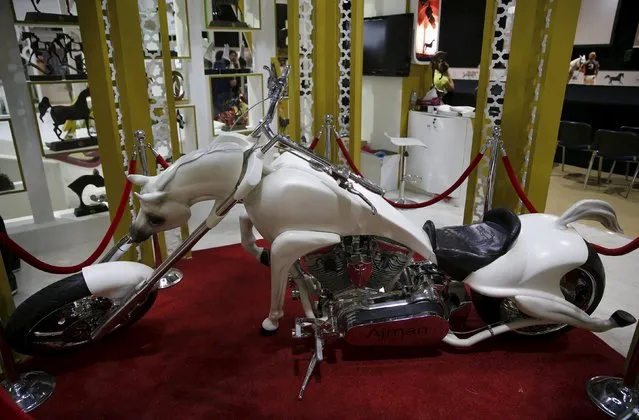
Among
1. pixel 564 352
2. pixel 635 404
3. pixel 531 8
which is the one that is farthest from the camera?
pixel 531 8

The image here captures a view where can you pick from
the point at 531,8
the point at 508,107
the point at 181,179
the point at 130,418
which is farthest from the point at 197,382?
the point at 531,8

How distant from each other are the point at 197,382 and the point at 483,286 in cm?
163

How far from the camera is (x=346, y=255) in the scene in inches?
96.7

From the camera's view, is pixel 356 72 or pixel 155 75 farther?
pixel 356 72

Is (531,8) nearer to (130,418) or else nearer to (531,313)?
(531,313)

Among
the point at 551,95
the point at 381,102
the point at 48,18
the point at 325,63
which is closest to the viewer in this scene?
the point at 551,95

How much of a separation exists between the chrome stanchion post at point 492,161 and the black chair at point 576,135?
4009 mm

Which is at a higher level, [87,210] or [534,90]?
[534,90]

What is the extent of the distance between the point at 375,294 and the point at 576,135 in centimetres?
564

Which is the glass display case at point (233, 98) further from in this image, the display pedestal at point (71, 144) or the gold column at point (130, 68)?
the gold column at point (130, 68)

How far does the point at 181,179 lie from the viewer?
7.59 ft

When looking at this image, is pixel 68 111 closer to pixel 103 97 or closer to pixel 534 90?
pixel 103 97

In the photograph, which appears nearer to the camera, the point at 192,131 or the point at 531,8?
the point at 531,8

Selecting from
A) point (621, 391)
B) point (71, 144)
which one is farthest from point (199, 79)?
point (621, 391)
